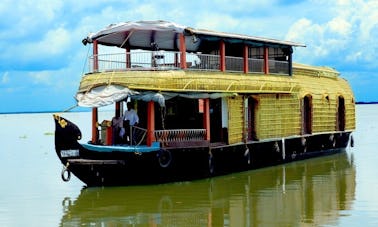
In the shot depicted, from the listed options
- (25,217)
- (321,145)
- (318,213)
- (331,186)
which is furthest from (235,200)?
(321,145)

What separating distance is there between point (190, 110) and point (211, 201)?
3953 mm

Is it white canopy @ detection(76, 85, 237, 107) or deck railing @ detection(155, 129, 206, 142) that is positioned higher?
white canopy @ detection(76, 85, 237, 107)

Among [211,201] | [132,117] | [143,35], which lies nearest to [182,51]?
[132,117]

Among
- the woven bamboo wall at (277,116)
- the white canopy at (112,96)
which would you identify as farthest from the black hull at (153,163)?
the white canopy at (112,96)

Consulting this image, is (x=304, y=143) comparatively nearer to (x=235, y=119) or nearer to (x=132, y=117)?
(x=235, y=119)

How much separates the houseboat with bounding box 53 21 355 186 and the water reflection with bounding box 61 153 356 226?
0.56 meters

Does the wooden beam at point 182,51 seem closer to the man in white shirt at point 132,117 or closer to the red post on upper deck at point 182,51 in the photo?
the red post on upper deck at point 182,51

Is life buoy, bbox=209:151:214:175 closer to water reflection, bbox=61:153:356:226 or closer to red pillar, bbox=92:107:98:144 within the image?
A: water reflection, bbox=61:153:356:226

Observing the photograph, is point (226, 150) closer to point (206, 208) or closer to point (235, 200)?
point (235, 200)

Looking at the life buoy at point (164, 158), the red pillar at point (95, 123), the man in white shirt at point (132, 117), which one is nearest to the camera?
the life buoy at point (164, 158)

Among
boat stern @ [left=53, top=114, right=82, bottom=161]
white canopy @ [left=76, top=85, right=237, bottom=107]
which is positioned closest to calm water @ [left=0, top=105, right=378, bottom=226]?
boat stern @ [left=53, top=114, right=82, bottom=161]

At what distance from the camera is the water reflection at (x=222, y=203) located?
962 centimetres

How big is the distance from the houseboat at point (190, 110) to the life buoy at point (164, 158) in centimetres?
2

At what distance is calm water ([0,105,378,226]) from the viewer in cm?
963
